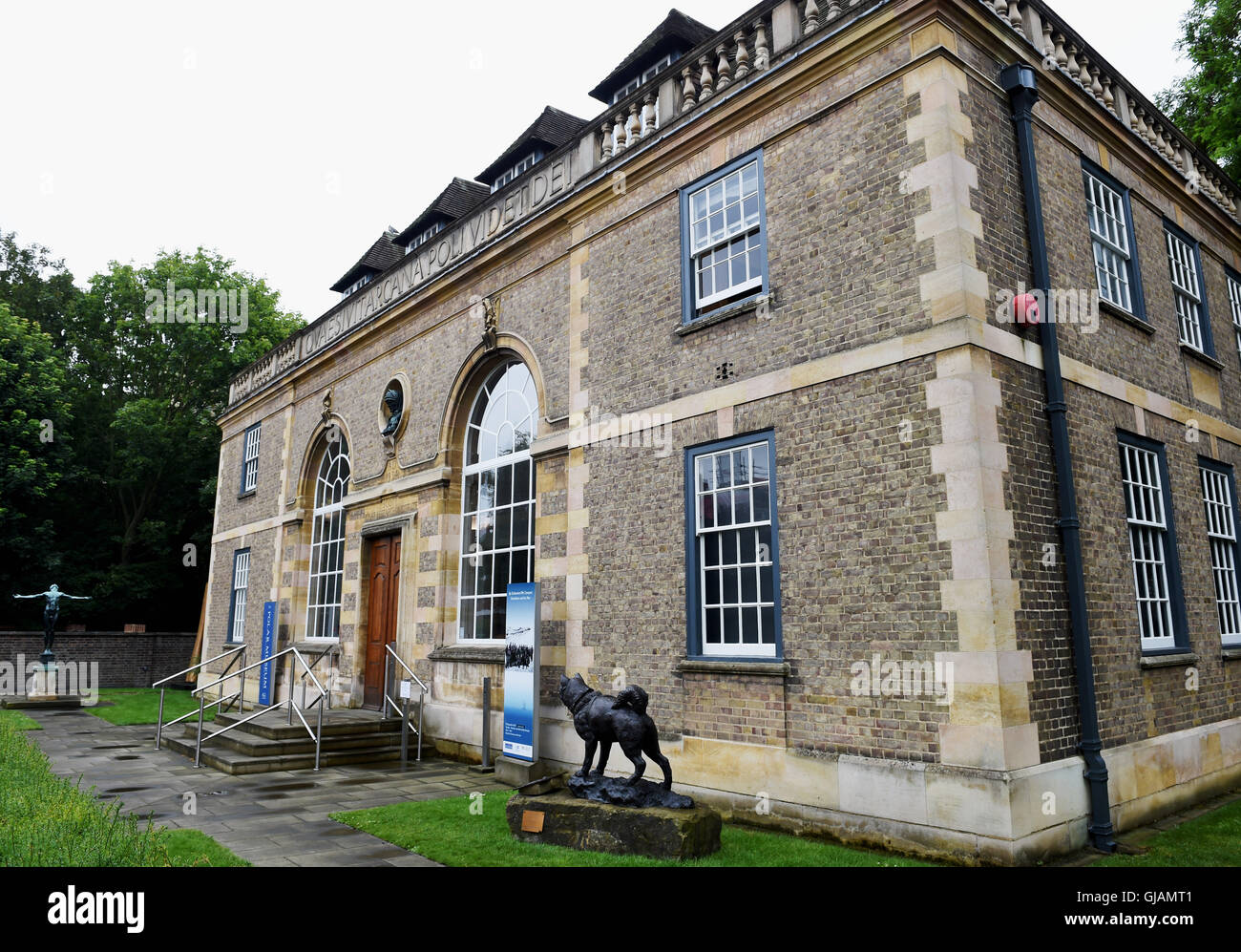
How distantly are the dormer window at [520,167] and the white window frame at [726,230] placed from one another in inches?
254

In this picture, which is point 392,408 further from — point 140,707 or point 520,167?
point 140,707

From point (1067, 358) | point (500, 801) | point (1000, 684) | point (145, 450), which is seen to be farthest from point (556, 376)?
point (145, 450)

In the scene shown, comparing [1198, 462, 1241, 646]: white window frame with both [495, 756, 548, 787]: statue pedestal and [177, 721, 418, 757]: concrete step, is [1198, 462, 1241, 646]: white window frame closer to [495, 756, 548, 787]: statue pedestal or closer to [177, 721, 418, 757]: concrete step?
[495, 756, 548, 787]: statue pedestal

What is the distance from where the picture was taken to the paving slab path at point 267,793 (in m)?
6.80

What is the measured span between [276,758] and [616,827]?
21.6 ft

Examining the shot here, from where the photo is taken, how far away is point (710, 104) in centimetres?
930

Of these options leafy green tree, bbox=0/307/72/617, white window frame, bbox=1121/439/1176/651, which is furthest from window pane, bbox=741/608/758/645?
leafy green tree, bbox=0/307/72/617

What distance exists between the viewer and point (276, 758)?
11.0 meters

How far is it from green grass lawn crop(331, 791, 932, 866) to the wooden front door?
6.19 metres

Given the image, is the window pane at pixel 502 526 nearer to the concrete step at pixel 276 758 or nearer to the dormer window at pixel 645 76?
the concrete step at pixel 276 758

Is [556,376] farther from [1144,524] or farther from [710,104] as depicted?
[1144,524]

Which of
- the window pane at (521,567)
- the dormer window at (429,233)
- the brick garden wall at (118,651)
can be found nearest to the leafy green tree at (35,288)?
the brick garden wall at (118,651)

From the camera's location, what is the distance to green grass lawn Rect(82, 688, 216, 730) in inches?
668

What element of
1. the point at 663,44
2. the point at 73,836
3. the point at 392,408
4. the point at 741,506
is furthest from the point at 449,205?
the point at 73,836
